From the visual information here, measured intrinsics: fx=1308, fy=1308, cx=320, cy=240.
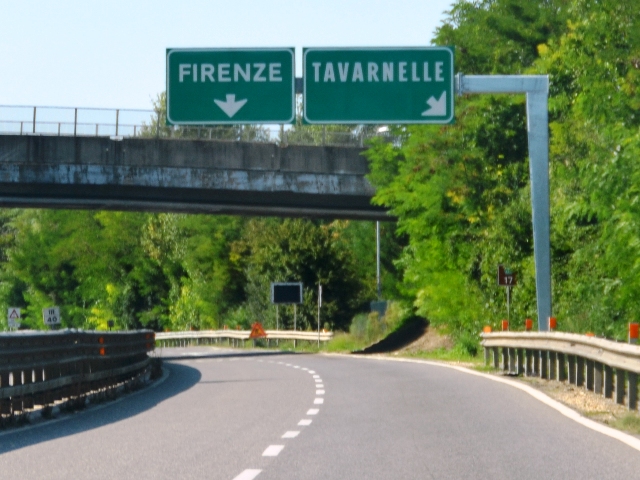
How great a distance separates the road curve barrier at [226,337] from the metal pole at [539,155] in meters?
31.5

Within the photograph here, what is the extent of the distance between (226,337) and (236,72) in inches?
1712

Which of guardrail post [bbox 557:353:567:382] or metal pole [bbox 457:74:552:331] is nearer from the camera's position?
guardrail post [bbox 557:353:567:382]

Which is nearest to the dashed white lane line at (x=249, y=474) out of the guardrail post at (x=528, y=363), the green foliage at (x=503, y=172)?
the guardrail post at (x=528, y=363)

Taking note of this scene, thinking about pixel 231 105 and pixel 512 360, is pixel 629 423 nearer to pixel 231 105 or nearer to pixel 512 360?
pixel 231 105

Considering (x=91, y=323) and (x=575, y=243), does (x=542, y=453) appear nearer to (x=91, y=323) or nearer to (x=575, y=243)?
(x=575, y=243)

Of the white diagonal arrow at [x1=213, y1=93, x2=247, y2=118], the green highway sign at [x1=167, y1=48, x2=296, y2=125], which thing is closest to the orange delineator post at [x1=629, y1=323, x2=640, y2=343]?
the green highway sign at [x1=167, y1=48, x2=296, y2=125]

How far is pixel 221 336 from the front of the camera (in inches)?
2586

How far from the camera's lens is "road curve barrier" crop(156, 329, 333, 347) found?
56125mm

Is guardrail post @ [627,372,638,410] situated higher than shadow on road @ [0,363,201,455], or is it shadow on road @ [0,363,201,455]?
guardrail post @ [627,372,638,410]

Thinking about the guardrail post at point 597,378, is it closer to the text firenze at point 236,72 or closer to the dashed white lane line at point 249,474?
the text firenze at point 236,72

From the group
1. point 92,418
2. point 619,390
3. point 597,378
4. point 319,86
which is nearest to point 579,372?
point 597,378

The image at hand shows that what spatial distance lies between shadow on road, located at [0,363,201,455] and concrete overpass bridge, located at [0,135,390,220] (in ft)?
58.0

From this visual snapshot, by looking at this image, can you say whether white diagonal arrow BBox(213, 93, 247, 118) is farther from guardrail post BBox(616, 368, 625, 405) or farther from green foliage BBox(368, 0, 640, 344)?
guardrail post BBox(616, 368, 625, 405)

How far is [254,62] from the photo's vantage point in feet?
77.3
